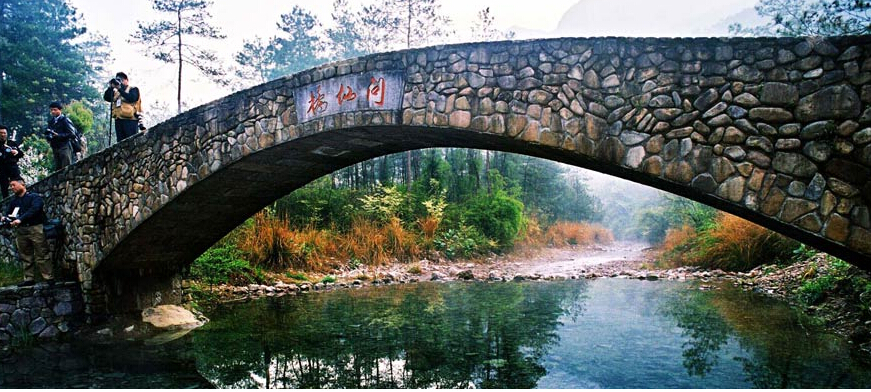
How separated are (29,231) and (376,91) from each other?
518 cm

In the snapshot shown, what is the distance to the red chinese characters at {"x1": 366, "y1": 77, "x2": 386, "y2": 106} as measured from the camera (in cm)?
559

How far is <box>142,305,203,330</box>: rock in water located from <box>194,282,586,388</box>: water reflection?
33cm

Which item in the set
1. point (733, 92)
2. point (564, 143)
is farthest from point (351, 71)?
point (733, 92)

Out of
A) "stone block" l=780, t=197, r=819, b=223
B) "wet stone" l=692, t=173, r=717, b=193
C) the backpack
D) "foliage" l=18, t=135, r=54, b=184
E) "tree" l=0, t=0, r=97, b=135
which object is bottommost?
"stone block" l=780, t=197, r=819, b=223

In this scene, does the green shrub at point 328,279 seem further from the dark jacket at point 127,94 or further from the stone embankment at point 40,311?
the dark jacket at point 127,94

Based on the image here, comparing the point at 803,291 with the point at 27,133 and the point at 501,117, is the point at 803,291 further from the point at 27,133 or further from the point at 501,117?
the point at 27,133

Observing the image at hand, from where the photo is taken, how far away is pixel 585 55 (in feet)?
15.3

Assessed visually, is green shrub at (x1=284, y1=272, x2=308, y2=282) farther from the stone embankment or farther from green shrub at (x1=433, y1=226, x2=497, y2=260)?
green shrub at (x1=433, y1=226, x2=497, y2=260)

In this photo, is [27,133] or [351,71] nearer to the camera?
[351,71]

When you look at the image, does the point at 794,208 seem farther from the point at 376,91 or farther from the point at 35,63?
the point at 35,63

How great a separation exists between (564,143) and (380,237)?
9.06 m

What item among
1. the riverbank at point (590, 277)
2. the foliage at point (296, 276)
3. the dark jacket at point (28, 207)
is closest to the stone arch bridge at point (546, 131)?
the dark jacket at point (28, 207)

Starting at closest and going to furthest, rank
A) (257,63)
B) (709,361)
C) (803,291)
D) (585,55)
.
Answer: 1. (585,55)
2. (709,361)
3. (803,291)
4. (257,63)

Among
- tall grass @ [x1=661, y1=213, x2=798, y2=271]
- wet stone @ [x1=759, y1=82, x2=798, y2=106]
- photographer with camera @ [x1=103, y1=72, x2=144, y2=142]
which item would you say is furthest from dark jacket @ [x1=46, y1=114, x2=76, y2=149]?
tall grass @ [x1=661, y1=213, x2=798, y2=271]
